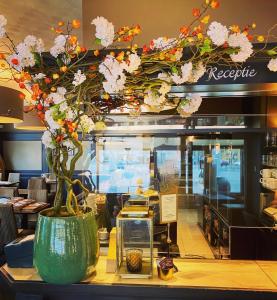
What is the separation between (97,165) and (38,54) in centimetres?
306

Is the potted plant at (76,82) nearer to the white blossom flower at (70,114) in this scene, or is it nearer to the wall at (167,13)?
the white blossom flower at (70,114)

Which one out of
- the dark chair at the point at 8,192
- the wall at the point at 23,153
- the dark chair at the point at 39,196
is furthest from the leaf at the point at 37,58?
the wall at the point at 23,153

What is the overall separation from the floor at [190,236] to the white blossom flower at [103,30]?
13.0ft

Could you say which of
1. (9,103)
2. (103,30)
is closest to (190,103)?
(103,30)

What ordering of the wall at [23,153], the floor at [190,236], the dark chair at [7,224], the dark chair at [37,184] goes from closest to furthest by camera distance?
the dark chair at [7,224]
the floor at [190,236]
the dark chair at [37,184]
the wall at [23,153]

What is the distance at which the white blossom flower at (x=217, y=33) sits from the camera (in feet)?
4.03

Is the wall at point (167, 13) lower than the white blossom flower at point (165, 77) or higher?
higher

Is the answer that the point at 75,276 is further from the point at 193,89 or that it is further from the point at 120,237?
the point at 193,89

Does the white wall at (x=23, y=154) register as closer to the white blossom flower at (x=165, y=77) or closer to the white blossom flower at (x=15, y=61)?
the white blossom flower at (x=15, y=61)

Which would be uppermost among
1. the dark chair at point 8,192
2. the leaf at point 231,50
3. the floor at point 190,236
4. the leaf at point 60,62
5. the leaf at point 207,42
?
the leaf at point 207,42

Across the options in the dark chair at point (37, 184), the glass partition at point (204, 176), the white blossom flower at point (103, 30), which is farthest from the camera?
the dark chair at point (37, 184)

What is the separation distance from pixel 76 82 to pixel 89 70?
158mm

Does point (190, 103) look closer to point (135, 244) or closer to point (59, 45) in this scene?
point (59, 45)

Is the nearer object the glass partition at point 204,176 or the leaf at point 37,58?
the leaf at point 37,58
